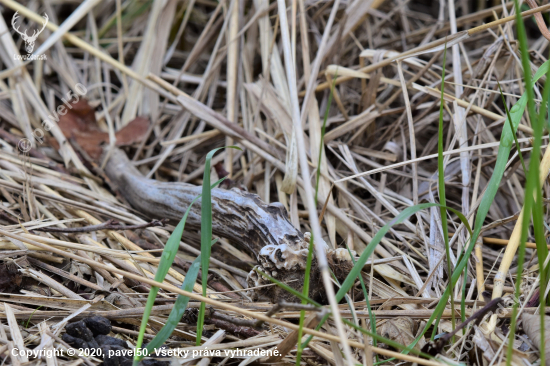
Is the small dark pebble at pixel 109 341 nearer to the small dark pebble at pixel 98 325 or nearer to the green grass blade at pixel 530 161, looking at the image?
the small dark pebble at pixel 98 325

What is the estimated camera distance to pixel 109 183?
1.97 metres

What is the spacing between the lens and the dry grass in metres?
1.15

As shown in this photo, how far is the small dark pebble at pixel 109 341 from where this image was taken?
41.4 inches

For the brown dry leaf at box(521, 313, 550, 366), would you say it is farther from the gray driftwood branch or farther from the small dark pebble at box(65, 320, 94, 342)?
the small dark pebble at box(65, 320, 94, 342)

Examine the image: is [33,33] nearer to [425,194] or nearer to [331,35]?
[331,35]

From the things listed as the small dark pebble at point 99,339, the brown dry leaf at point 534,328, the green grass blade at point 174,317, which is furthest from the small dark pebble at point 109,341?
the brown dry leaf at point 534,328

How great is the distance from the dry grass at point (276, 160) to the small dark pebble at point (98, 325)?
2.1 inches

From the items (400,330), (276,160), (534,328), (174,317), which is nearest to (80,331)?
(174,317)

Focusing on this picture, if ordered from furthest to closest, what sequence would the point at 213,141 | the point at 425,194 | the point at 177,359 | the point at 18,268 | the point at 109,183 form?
the point at 213,141 → the point at 109,183 → the point at 425,194 → the point at 18,268 → the point at 177,359

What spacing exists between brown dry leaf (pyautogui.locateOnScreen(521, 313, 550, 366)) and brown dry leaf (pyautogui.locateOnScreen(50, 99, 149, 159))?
1.81 metres

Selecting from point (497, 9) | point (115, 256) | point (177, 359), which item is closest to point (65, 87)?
point (115, 256)

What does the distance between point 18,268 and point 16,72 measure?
55.0 inches

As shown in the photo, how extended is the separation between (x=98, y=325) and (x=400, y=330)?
2.57 feet

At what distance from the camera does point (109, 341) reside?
1058 millimetres
